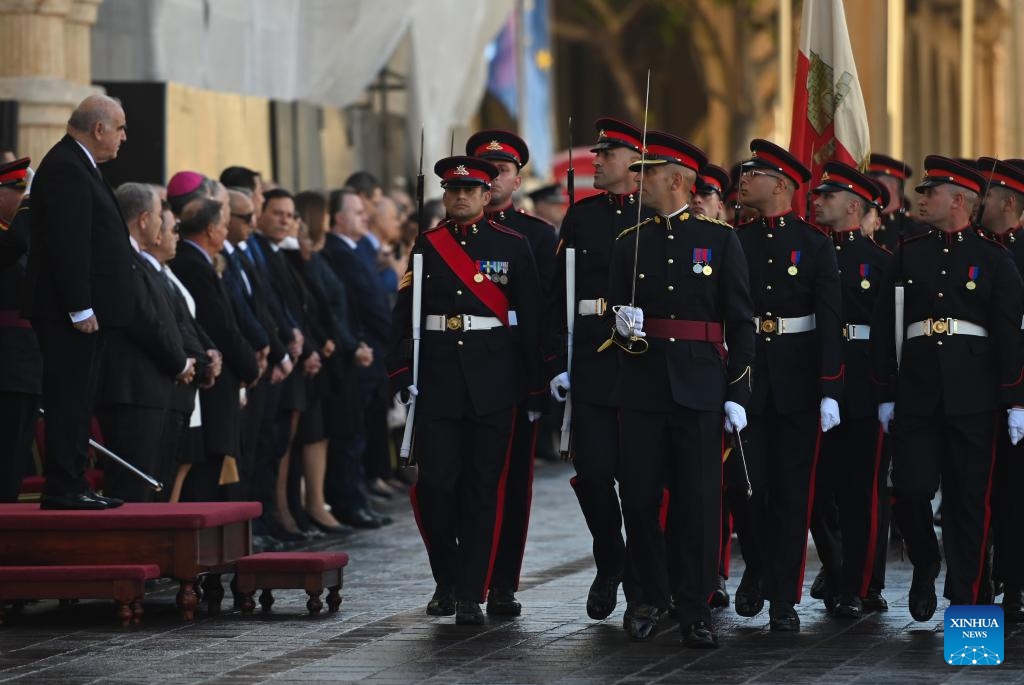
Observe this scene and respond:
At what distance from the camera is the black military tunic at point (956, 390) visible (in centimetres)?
1034

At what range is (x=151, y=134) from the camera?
16266mm

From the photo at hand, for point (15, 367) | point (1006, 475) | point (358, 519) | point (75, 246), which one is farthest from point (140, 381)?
point (1006, 475)

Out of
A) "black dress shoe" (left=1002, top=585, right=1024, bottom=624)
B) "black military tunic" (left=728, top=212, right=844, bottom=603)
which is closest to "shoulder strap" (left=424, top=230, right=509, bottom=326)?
"black military tunic" (left=728, top=212, right=844, bottom=603)

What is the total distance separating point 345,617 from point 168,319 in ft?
6.13

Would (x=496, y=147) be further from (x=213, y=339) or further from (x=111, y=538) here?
(x=111, y=538)

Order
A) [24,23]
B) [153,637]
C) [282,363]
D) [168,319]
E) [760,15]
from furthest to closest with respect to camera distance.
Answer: [760,15] < [24,23] < [282,363] < [168,319] < [153,637]

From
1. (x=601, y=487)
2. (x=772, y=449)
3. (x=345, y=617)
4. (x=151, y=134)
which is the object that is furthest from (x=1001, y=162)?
(x=151, y=134)

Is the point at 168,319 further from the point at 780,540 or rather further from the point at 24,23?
the point at 24,23

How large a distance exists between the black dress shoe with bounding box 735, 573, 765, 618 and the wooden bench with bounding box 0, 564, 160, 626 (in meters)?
2.53

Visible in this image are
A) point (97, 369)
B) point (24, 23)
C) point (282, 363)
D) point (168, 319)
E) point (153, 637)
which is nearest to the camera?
point (153, 637)

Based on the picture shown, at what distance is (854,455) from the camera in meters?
11.0

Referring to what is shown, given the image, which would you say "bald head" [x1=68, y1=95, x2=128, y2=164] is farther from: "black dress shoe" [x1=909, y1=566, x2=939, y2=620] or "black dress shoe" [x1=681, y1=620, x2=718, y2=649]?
"black dress shoe" [x1=909, y1=566, x2=939, y2=620]

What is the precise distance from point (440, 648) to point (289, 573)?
3.95 feet

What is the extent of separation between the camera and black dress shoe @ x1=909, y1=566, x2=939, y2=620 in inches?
409
